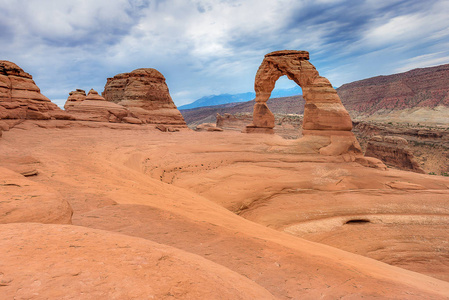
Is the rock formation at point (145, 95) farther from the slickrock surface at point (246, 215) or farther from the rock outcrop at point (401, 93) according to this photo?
the rock outcrop at point (401, 93)

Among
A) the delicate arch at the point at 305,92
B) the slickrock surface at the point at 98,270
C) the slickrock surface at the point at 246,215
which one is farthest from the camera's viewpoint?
the delicate arch at the point at 305,92

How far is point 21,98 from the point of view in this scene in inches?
532

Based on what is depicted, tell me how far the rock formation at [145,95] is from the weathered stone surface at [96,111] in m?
3.78

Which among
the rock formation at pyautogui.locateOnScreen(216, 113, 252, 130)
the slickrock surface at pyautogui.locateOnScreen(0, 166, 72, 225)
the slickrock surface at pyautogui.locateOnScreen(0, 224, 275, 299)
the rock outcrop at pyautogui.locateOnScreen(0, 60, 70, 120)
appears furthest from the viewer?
the rock formation at pyautogui.locateOnScreen(216, 113, 252, 130)

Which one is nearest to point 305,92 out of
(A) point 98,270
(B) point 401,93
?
(A) point 98,270

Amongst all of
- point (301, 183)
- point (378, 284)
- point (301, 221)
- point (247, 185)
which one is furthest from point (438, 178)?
point (378, 284)

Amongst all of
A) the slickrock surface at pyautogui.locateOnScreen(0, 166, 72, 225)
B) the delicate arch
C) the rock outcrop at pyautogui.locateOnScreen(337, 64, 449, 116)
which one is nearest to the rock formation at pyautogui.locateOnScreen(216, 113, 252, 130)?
the delicate arch

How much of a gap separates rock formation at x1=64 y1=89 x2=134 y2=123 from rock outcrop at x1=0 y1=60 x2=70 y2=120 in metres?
1.80

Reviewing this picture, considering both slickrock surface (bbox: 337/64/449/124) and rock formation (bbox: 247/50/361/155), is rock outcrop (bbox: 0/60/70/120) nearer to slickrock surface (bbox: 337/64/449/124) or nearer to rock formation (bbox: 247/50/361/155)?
rock formation (bbox: 247/50/361/155)

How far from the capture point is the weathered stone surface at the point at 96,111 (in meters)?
17.0

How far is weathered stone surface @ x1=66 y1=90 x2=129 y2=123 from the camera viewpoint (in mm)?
16984

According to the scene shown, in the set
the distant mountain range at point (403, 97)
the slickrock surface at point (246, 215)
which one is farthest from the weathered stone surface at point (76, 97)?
the distant mountain range at point (403, 97)

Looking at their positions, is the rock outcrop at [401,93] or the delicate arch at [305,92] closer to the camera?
the delicate arch at [305,92]

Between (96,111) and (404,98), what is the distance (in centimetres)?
7887
